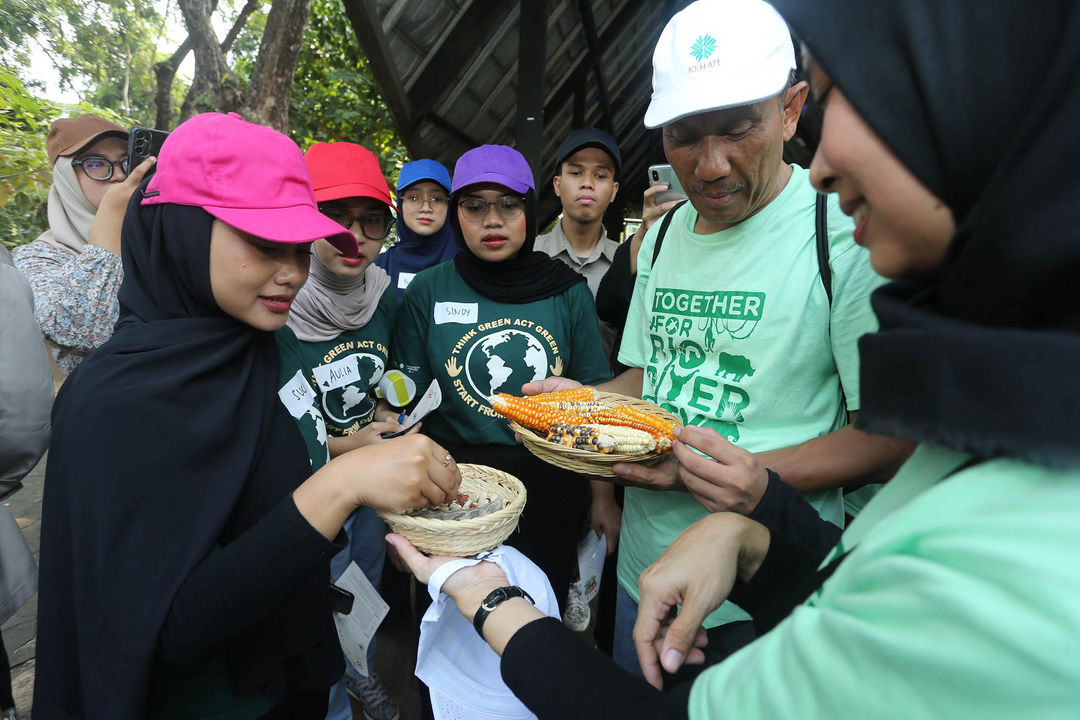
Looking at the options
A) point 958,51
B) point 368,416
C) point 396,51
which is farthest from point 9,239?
point 958,51

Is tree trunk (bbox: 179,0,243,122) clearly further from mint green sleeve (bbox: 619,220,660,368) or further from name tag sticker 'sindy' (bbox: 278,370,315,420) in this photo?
mint green sleeve (bbox: 619,220,660,368)

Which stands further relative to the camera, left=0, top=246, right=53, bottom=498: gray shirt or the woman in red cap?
the woman in red cap

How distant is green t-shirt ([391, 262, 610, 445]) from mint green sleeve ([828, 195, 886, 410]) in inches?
59.6

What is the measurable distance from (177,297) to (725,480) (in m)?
1.58

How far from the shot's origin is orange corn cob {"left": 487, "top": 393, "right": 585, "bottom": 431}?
1.96 metres

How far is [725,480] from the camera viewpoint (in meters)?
1.39

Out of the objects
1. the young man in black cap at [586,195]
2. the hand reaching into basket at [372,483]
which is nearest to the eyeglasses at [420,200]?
the young man in black cap at [586,195]

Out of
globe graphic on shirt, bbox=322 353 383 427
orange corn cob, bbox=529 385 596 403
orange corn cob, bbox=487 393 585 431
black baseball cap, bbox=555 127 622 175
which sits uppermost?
black baseball cap, bbox=555 127 622 175

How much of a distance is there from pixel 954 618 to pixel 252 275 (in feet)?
5.36

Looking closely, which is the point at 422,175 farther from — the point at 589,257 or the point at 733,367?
the point at 733,367

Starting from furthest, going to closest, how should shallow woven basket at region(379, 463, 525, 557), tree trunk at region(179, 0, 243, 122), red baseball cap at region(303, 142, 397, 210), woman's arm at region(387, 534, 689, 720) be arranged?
tree trunk at region(179, 0, 243, 122)
red baseball cap at region(303, 142, 397, 210)
shallow woven basket at region(379, 463, 525, 557)
woman's arm at region(387, 534, 689, 720)

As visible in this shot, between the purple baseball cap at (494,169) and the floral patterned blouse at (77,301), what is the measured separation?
170cm

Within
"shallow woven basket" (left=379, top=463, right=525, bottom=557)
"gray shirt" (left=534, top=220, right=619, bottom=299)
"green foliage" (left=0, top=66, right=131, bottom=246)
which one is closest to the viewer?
"shallow woven basket" (left=379, top=463, right=525, bottom=557)

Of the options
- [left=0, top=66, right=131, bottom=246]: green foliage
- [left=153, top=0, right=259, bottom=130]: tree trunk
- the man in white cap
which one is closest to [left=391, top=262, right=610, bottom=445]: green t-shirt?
the man in white cap
